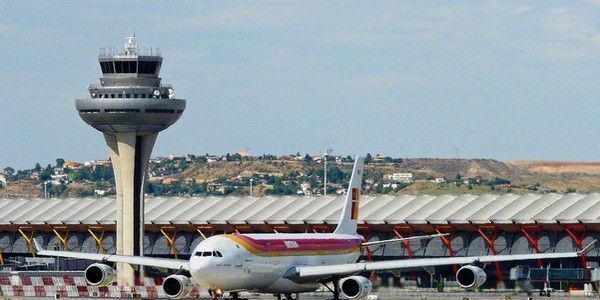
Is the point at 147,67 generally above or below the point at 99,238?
above

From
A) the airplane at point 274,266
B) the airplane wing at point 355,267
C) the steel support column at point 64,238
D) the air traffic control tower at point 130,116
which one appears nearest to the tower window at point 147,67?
the air traffic control tower at point 130,116

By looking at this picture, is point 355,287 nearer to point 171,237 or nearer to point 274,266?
point 274,266

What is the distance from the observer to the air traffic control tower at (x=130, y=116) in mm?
165125

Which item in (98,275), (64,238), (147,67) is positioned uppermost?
(147,67)

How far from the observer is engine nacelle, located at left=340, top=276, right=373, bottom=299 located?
317ft

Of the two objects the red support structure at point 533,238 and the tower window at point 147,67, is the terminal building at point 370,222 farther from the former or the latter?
the tower window at point 147,67

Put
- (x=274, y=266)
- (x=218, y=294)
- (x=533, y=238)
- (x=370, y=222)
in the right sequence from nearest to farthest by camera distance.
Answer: (x=218, y=294), (x=274, y=266), (x=533, y=238), (x=370, y=222)

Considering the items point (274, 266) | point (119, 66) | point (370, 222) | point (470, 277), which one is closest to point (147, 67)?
point (119, 66)

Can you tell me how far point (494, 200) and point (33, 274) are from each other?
48.8 metres

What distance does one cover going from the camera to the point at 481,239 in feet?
503

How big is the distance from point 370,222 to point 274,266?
60.1m

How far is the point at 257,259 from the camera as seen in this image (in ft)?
318

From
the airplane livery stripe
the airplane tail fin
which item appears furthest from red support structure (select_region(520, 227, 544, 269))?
the airplane livery stripe

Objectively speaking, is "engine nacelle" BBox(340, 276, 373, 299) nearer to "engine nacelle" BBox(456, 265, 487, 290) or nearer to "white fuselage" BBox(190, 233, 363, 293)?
"white fuselage" BBox(190, 233, 363, 293)
